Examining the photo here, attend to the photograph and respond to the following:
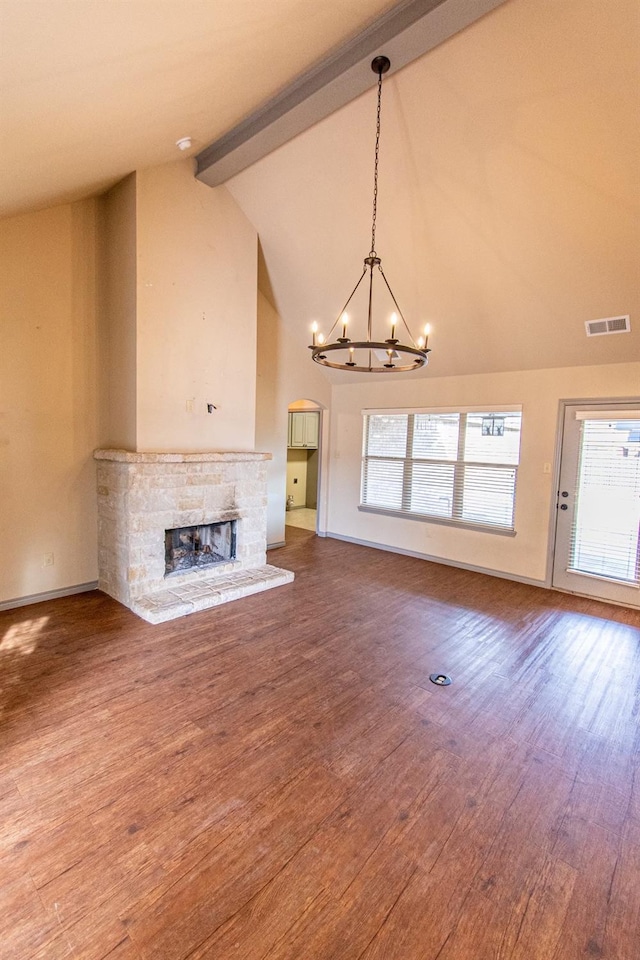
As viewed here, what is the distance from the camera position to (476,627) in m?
3.87

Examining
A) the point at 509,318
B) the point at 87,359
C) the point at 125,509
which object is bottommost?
the point at 125,509

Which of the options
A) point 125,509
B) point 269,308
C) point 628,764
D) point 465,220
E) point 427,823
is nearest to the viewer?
point 427,823

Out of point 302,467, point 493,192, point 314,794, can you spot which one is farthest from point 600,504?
point 302,467

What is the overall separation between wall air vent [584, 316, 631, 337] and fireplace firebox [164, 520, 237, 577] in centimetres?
413

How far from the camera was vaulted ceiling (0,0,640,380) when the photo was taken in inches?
79.7

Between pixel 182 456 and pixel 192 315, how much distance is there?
1432 millimetres

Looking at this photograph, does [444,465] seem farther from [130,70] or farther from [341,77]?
[130,70]

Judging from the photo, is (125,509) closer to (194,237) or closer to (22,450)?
(22,450)

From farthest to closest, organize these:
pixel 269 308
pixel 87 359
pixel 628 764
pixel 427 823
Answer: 1. pixel 269 308
2. pixel 87 359
3. pixel 628 764
4. pixel 427 823

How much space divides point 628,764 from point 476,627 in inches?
64.3

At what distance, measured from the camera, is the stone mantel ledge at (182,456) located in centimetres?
386

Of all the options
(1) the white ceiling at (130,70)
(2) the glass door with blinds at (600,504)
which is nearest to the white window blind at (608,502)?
(2) the glass door with blinds at (600,504)

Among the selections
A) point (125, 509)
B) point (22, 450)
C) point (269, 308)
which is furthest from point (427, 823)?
point (269, 308)

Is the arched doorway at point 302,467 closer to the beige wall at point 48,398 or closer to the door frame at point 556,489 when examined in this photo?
the door frame at point 556,489
